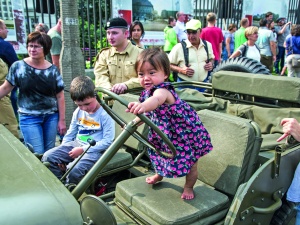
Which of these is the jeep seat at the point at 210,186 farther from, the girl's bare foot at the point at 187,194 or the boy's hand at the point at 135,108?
the boy's hand at the point at 135,108

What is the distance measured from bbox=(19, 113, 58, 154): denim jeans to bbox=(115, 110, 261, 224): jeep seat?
4.36ft

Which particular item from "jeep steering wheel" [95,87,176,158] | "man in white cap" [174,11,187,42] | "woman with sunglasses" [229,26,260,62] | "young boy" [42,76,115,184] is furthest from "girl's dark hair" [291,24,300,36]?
"jeep steering wheel" [95,87,176,158]

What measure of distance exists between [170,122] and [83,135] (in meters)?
1.04

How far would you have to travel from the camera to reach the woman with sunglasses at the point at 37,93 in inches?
133

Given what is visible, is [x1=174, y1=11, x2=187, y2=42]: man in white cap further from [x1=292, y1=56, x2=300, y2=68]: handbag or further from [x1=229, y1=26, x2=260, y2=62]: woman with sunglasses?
[x1=229, y1=26, x2=260, y2=62]: woman with sunglasses

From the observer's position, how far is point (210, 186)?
2576 mm

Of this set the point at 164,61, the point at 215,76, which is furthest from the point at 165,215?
the point at 215,76

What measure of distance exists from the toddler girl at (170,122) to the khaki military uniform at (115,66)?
1625mm

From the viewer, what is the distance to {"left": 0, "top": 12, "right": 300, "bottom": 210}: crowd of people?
7.11ft

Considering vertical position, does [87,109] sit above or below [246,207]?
above

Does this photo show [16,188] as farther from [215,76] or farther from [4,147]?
[215,76]

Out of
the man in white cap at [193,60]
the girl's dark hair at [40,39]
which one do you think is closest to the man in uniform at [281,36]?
the man in white cap at [193,60]

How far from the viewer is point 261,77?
3.36 metres

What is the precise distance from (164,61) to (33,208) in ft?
3.97
